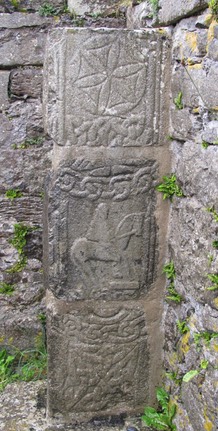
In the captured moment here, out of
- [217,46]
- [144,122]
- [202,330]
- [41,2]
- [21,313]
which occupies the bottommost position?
[21,313]

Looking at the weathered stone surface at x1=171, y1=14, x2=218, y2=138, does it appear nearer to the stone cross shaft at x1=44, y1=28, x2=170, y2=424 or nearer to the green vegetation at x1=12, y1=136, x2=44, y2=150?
the stone cross shaft at x1=44, y1=28, x2=170, y2=424

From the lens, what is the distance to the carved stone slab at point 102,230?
94.6 inches

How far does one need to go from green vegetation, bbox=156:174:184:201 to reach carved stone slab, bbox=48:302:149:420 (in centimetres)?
59

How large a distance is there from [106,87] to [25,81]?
38.7 inches

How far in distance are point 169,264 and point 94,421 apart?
0.94 metres

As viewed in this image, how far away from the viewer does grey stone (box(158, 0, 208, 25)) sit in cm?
203

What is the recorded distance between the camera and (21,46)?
309 cm

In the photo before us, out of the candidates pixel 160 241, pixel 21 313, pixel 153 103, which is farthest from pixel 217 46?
pixel 21 313

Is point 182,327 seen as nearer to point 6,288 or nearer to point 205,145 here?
point 205,145

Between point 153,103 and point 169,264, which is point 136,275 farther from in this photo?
point 153,103

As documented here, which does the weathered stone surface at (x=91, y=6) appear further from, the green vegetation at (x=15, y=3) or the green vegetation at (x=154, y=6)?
the green vegetation at (x=154, y=6)

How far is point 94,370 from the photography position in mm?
2623

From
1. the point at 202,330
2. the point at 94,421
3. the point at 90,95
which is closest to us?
the point at 202,330

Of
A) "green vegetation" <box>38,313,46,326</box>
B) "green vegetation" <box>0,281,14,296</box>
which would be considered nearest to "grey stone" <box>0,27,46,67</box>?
"green vegetation" <box>0,281,14,296</box>
